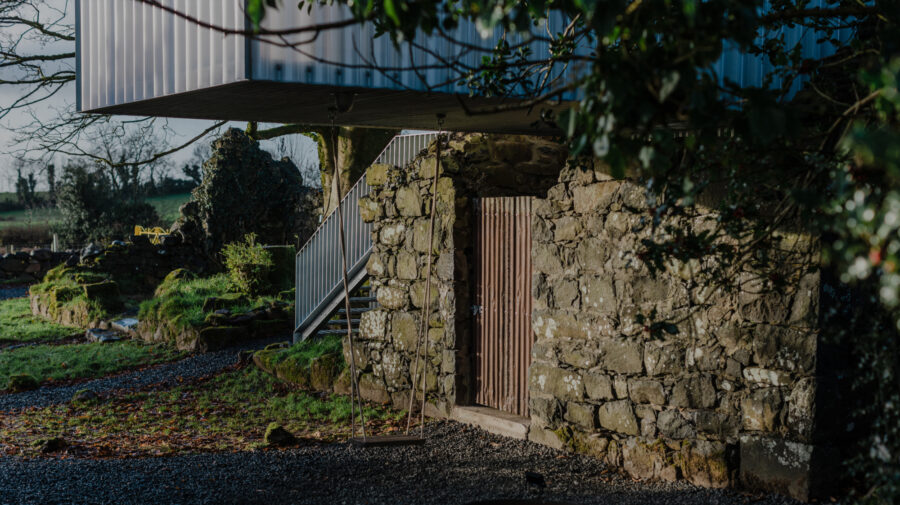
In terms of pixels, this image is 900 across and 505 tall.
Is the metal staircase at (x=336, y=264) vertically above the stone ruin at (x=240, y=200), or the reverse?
the stone ruin at (x=240, y=200)

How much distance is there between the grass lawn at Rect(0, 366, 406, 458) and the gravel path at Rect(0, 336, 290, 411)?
54 cm

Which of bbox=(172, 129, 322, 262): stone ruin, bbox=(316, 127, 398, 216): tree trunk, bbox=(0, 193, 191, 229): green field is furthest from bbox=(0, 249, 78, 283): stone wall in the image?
bbox=(0, 193, 191, 229): green field

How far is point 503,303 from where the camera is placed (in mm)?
7258

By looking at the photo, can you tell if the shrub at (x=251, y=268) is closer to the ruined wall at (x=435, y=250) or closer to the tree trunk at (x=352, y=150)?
the tree trunk at (x=352, y=150)

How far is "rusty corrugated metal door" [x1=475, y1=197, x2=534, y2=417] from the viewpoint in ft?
22.9

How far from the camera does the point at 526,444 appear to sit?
6590mm

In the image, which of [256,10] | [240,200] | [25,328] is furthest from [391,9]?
[240,200]

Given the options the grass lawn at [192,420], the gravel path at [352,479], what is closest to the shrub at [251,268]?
the grass lawn at [192,420]

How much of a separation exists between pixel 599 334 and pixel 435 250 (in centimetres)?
231

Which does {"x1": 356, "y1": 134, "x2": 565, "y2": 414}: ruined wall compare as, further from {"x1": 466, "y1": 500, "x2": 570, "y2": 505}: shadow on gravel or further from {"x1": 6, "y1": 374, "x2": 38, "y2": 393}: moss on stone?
{"x1": 6, "y1": 374, "x2": 38, "y2": 393}: moss on stone

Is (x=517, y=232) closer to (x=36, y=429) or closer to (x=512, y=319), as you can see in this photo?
(x=512, y=319)

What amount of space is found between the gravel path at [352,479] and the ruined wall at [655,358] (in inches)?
8.2

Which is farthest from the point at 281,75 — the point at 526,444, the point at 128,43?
the point at 526,444

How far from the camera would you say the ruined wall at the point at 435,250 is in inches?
300
